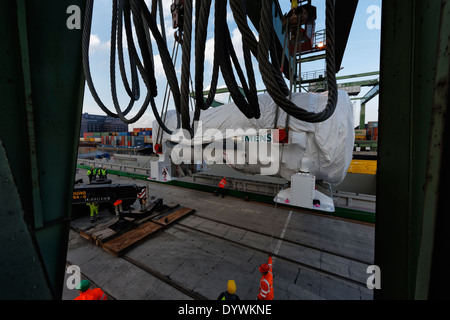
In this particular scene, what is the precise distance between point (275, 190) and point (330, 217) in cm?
196

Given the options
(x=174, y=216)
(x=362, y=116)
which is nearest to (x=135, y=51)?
(x=174, y=216)

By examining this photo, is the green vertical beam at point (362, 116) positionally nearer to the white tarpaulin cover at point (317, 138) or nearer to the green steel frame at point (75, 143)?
the white tarpaulin cover at point (317, 138)

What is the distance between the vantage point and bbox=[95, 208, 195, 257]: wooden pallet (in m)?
3.69

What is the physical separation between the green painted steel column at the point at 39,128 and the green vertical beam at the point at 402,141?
5.82 ft

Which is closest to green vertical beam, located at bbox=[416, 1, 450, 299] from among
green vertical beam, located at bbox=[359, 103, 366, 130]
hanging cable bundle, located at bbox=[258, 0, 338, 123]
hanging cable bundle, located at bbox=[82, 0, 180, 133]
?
hanging cable bundle, located at bbox=[258, 0, 338, 123]

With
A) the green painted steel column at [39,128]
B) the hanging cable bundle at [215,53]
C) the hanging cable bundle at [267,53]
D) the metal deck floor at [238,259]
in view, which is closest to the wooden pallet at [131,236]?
the metal deck floor at [238,259]

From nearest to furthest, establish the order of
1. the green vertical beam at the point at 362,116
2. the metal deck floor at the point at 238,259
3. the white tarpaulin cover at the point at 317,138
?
the metal deck floor at the point at 238,259 → the white tarpaulin cover at the point at 317,138 → the green vertical beam at the point at 362,116

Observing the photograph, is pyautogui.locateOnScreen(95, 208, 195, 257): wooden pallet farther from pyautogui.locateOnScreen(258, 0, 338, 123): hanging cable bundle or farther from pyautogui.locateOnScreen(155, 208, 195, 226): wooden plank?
pyautogui.locateOnScreen(258, 0, 338, 123): hanging cable bundle

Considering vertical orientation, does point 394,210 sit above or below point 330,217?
above

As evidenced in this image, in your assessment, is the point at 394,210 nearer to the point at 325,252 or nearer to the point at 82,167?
the point at 325,252

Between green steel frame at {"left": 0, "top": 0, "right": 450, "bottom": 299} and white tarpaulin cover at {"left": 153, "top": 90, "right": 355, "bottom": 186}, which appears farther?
white tarpaulin cover at {"left": 153, "top": 90, "right": 355, "bottom": 186}

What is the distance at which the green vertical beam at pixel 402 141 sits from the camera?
2.85 ft

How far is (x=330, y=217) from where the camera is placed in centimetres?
513
